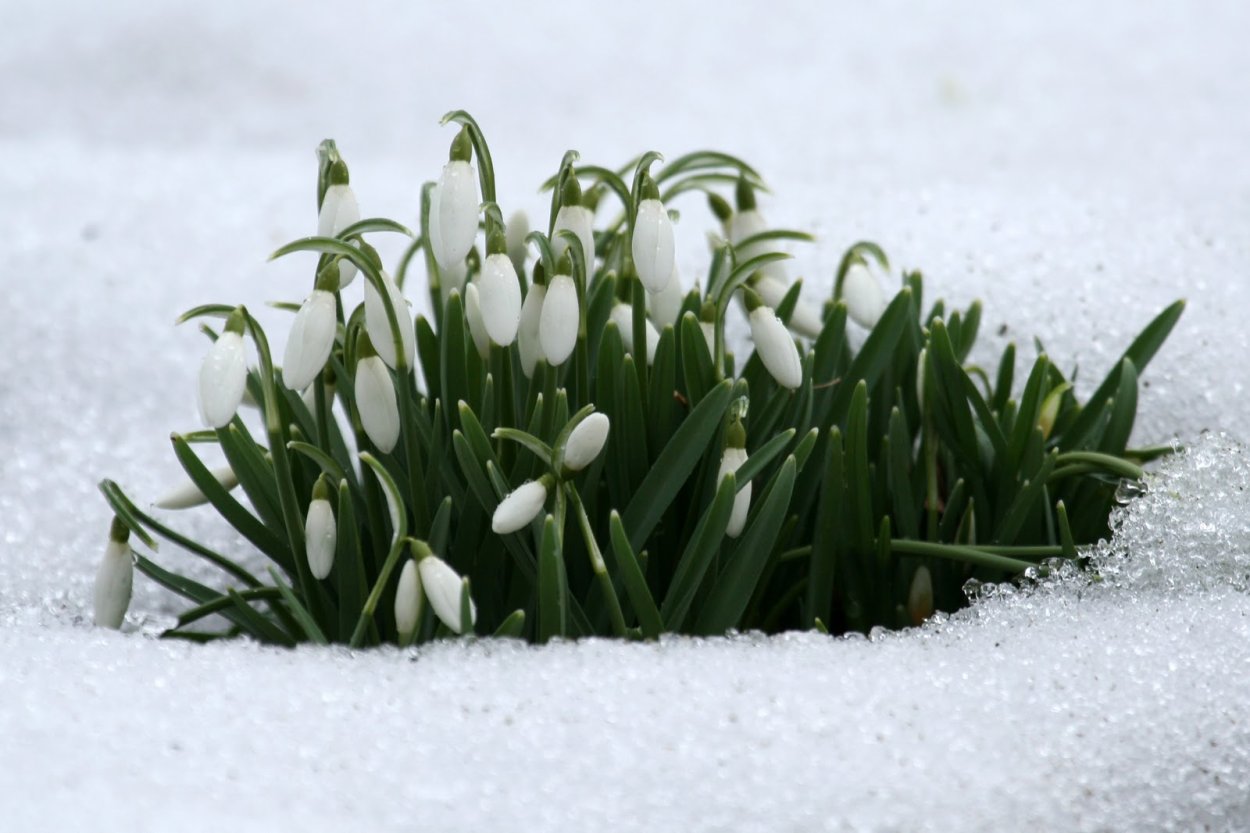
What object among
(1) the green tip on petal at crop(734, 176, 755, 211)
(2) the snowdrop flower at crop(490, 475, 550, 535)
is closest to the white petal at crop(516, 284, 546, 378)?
(2) the snowdrop flower at crop(490, 475, 550, 535)

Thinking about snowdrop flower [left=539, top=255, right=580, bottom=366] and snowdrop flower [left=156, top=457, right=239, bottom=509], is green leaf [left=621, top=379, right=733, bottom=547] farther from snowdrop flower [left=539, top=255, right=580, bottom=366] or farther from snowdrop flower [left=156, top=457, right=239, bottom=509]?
snowdrop flower [left=156, top=457, right=239, bottom=509]

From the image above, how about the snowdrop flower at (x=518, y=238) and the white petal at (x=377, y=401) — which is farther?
the snowdrop flower at (x=518, y=238)

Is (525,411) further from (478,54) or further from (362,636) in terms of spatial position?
(478,54)

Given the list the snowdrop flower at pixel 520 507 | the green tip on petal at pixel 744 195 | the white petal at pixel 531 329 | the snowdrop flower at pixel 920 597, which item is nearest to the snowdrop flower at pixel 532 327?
the white petal at pixel 531 329

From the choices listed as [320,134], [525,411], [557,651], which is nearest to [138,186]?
[320,134]

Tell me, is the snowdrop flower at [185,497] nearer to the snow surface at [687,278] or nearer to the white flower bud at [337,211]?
the snow surface at [687,278]
